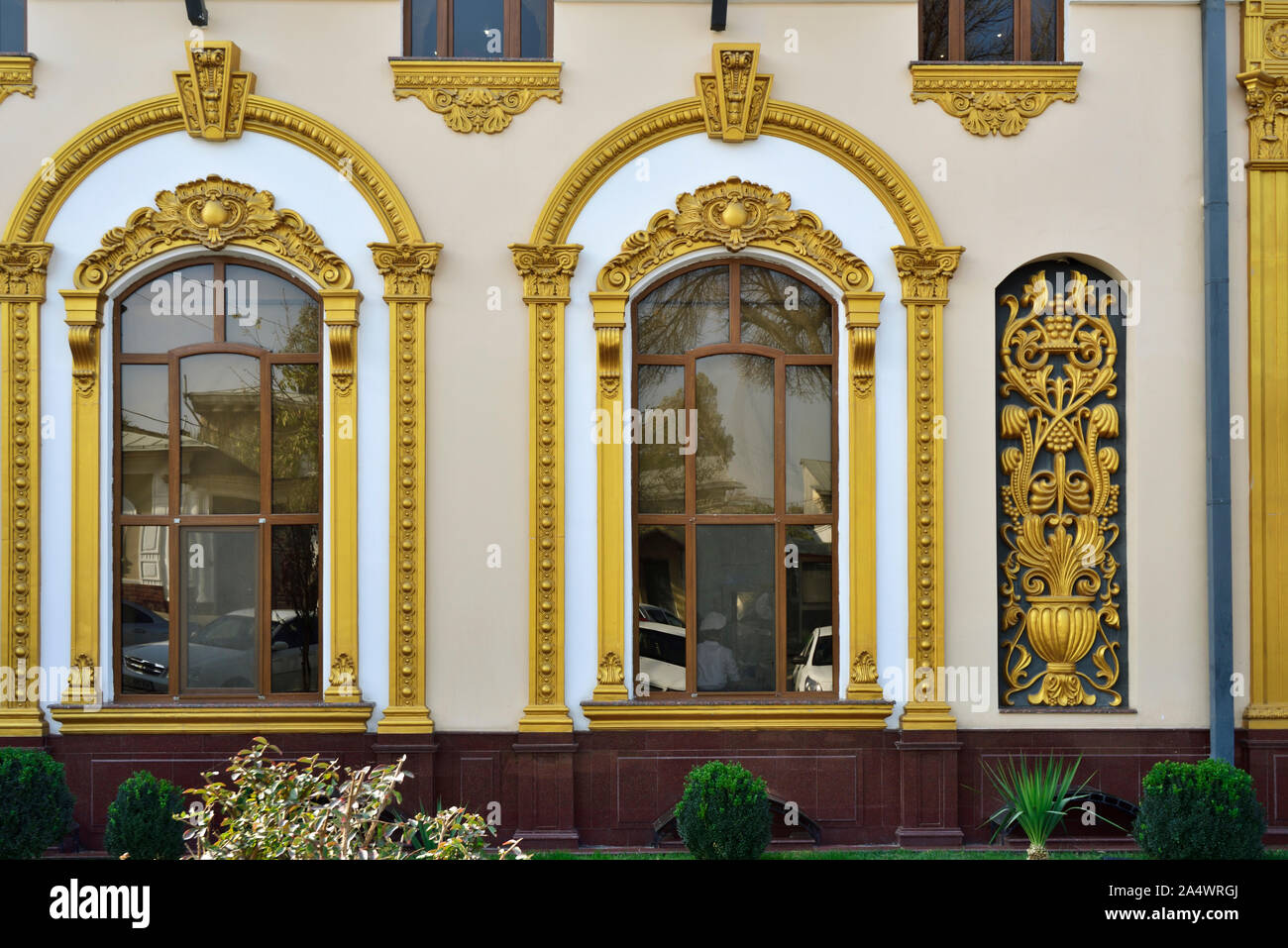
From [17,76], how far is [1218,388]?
935 cm

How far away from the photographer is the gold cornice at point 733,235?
8.58 metres

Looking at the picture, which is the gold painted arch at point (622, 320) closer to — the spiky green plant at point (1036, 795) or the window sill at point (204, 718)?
the spiky green plant at point (1036, 795)

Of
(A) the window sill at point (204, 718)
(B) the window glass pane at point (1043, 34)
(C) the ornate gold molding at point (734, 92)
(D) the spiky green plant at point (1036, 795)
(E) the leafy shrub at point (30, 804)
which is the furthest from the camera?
(B) the window glass pane at point (1043, 34)

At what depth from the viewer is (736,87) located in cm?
852

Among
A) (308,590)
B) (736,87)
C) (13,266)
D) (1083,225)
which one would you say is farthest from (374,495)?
(1083,225)

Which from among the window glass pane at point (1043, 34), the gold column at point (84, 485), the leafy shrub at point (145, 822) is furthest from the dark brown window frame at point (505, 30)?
the leafy shrub at point (145, 822)

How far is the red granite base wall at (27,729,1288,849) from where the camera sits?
8.39m

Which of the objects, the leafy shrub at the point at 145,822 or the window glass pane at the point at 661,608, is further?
the window glass pane at the point at 661,608

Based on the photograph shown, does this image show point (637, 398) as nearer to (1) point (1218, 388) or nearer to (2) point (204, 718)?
(2) point (204, 718)

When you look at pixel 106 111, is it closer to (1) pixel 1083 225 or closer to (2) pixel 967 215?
(2) pixel 967 215

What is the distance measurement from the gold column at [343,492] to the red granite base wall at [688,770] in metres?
0.54

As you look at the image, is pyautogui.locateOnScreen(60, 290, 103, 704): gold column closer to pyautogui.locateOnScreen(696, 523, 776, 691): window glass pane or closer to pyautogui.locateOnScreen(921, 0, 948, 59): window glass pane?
pyautogui.locateOnScreen(696, 523, 776, 691): window glass pane

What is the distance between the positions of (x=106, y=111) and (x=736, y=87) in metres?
4.79

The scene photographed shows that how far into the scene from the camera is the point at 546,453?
853cm
